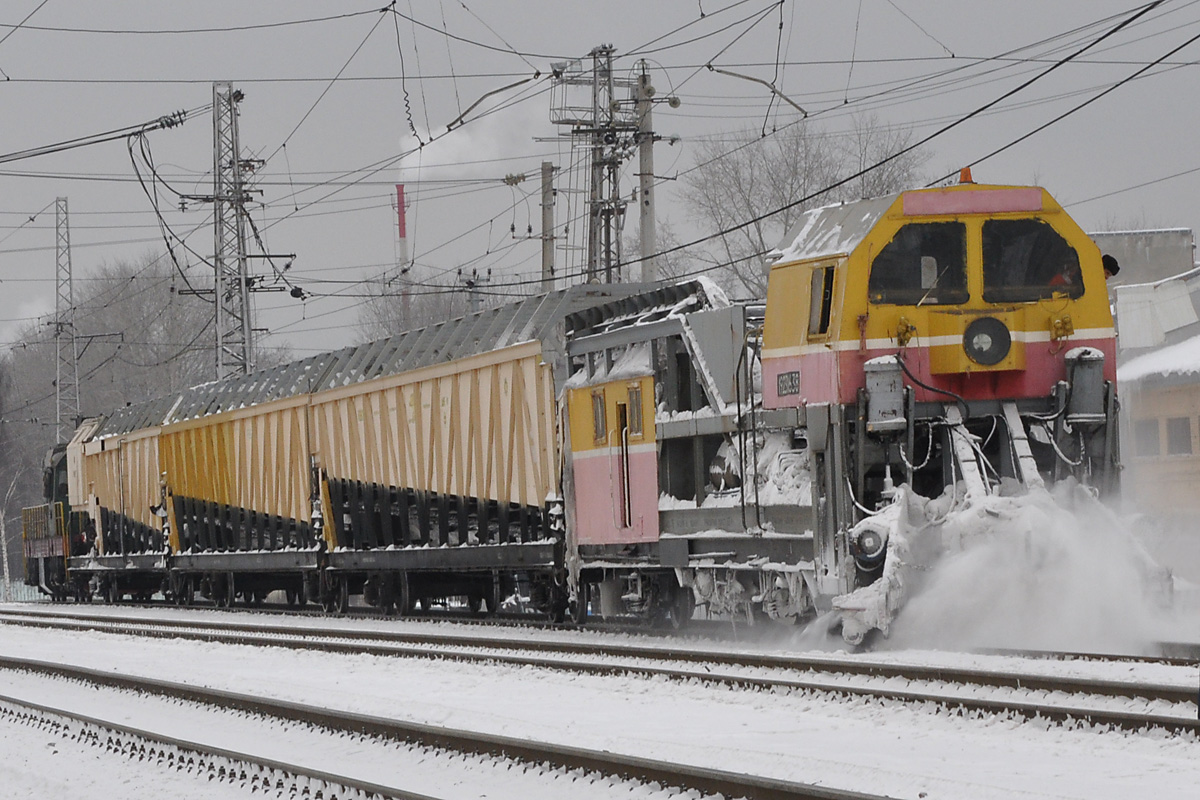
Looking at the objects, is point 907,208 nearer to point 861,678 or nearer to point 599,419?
point 861,678

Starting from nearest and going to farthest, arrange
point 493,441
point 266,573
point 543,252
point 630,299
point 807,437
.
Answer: point 807,437 → point 630,299 → point 493,441 → point 266,573 → point 543,252

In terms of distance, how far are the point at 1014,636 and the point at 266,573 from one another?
17.6m

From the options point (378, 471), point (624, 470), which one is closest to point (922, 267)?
point (624, 470)

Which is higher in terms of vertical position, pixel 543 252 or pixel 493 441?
pixel 543 252

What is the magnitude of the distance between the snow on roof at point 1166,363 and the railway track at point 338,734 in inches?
927

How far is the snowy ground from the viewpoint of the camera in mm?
7293

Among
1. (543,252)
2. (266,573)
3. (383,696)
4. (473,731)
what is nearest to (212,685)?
(383,696)

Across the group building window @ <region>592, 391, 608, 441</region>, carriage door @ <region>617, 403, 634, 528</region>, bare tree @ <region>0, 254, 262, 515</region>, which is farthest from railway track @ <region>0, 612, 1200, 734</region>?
bare tree @ <region>0, 254, 262, 515</region>

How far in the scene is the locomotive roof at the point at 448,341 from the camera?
1702cm

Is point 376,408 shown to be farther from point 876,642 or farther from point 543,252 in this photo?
point 543,252

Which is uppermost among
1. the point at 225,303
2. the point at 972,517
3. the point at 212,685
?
the point at 225,303

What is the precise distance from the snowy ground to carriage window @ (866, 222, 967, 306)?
292 centimetres

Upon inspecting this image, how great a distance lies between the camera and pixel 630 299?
16.3 meters

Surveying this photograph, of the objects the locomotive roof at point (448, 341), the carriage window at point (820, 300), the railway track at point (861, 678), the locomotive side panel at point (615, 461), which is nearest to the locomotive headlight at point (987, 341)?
the carriage window at point (820, 300)
